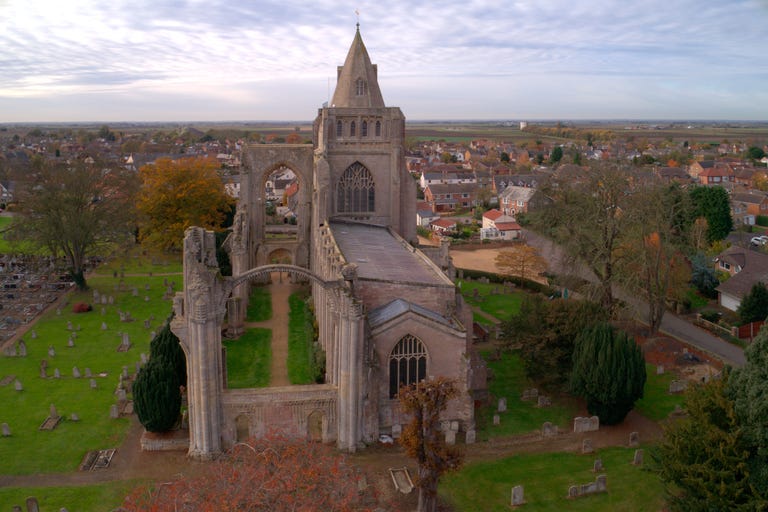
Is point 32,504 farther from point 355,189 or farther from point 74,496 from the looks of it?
point 355,189

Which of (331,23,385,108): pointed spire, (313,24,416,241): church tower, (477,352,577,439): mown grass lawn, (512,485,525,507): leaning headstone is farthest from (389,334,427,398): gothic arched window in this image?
(331,23,385,108): pointed spire

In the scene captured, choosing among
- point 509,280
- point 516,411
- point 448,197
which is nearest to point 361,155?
point 509,280

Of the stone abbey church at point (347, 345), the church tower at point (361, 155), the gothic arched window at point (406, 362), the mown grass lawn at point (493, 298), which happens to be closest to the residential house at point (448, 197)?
the mown grass lawn at point (493, 298)

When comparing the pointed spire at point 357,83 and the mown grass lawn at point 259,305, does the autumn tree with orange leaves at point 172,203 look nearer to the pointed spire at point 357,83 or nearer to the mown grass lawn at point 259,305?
the mown grass lawn at point 259,305

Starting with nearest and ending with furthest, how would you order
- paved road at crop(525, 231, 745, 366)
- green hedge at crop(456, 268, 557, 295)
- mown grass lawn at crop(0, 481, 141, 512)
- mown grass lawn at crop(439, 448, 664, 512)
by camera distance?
1. mown grass lawn at crop(0, 481, 141, 512)
2. mown grass lawn at crop(439, 448, 664, 512)
3. paved road at crop(525, 231, 745, 366)
4. green hedge at crop(456, 268, 557, 295)

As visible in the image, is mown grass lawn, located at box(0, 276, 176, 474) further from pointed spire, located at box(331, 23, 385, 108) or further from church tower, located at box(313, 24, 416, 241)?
pointed spire, located at box(331, 23, 385, 108)
